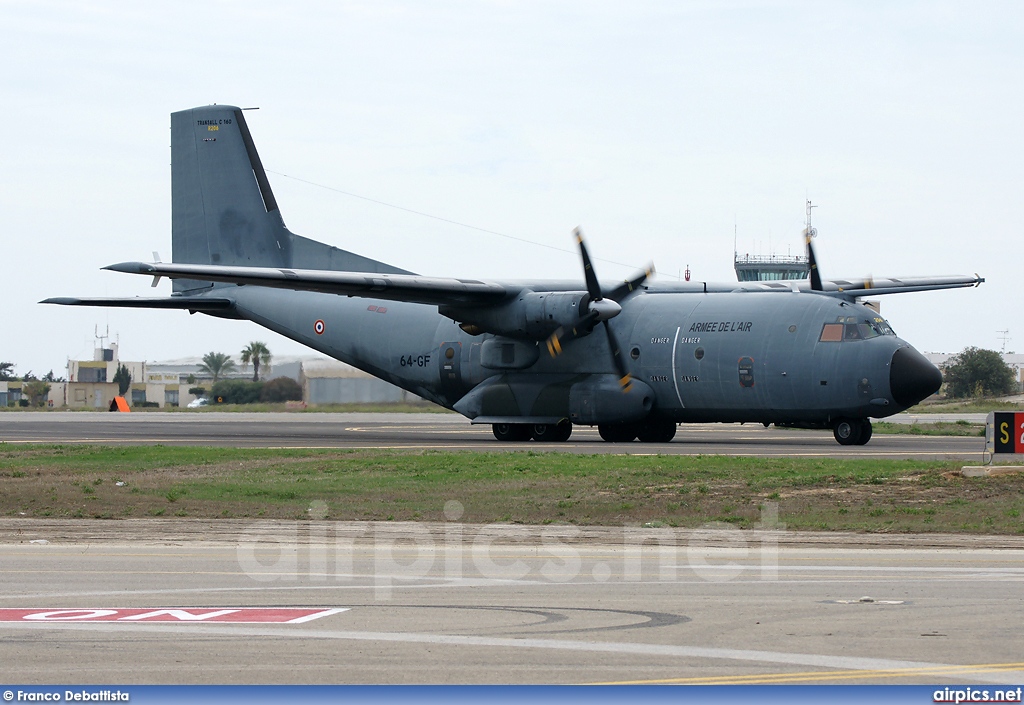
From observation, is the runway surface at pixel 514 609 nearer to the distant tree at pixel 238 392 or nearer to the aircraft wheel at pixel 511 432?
the aircraft wheel at pixel 511 432

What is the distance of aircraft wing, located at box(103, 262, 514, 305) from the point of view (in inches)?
1265

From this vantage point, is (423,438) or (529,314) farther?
(423,438)

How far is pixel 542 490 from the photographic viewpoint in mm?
21531

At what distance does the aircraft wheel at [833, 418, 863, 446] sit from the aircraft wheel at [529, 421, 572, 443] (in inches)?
306

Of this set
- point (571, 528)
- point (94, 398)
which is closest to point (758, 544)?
point (571, 528)

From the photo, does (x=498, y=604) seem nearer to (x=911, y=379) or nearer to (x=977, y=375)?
→ (x=911, y=379)

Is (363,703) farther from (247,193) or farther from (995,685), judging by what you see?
(247,193)

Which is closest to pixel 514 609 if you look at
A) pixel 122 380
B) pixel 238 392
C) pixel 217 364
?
pixel 238 392

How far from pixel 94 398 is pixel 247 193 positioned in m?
54.9

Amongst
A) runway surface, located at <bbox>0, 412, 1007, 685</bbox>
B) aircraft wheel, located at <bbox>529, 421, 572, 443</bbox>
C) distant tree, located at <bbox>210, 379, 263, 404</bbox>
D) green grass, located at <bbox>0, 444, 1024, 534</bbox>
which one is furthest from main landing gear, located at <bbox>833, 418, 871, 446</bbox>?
distant tree, located at <bbox>210, 379, 263, 404</bbox>

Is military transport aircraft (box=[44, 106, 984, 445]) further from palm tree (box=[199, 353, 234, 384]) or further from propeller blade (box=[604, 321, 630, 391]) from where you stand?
palm tree (box=[199, 353, 234, 384])

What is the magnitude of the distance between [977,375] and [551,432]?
60.9 metres

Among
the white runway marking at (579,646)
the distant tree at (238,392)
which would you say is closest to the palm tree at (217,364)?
the distant tree at (238,392)

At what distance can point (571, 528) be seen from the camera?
56.7 ft
